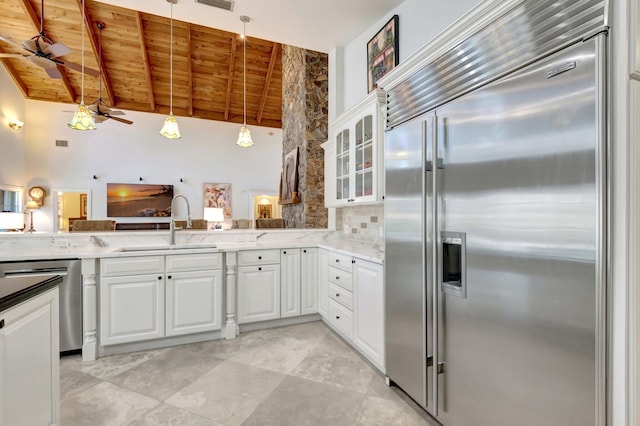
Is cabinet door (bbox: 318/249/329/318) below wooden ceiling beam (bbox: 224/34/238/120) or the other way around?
below

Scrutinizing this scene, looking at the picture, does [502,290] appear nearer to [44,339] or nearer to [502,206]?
[502,206]

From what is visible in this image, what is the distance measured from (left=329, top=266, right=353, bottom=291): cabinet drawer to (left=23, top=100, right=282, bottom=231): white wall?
7.00m

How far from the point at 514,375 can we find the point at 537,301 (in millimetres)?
354

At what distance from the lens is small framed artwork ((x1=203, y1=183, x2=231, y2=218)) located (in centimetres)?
920

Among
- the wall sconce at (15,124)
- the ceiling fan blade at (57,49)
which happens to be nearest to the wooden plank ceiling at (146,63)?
the wall sconce at (15,124)

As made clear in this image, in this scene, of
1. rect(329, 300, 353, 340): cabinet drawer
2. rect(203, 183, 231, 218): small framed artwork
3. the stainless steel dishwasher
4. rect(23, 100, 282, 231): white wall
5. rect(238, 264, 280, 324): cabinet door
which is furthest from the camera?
rect(203, 183, 231, 218): small framed artwork

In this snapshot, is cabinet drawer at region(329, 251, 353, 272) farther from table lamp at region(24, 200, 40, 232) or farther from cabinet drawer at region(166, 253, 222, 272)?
table lamp at region(24, 200, 40, 232)

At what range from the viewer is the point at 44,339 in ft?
4.44

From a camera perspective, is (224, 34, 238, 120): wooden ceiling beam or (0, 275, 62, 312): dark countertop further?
(224, 34, 238, 120): wooden ceiling beam

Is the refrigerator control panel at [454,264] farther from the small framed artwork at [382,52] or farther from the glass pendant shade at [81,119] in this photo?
the glass pendant shade at [81,119]

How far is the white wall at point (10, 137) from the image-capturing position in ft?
22.5

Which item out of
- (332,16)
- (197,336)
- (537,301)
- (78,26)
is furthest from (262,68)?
(537,301)

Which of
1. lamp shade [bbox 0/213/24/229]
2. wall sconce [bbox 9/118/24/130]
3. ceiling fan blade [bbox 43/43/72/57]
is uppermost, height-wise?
wall sconce [bbox 9/118/24/130]

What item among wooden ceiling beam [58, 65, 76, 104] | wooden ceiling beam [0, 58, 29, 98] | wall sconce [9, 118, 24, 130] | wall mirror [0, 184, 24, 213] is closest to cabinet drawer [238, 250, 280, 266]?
wall mirror [0, 184, 24, 213]
